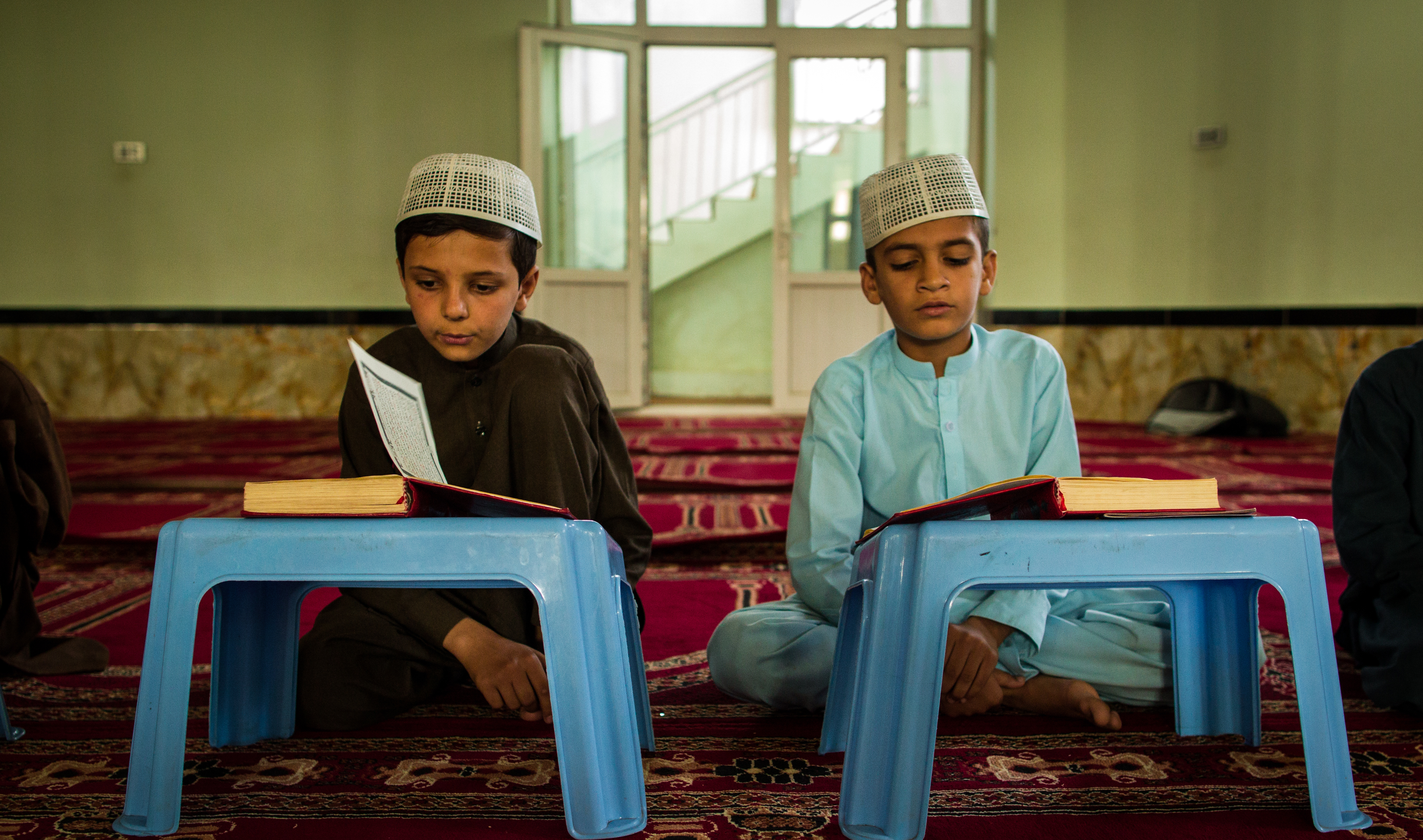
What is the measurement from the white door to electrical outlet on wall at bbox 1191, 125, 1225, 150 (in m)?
2.69

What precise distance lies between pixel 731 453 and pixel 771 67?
14.6ft

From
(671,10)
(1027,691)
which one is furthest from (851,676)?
(671,10)

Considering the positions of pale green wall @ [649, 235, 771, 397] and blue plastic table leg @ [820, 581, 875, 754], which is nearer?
blue plastic table leg @ [820, 581, 875, 754]

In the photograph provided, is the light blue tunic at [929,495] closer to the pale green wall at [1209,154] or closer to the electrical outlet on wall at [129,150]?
the pale green wall at [1209,154]

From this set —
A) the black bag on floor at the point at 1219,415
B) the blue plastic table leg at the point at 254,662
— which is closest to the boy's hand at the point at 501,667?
the blue plastic table leg at the point at 254,662

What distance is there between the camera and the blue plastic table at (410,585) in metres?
0.76

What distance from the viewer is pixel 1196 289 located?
4637 millimetres

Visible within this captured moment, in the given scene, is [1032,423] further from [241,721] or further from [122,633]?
[122,633]

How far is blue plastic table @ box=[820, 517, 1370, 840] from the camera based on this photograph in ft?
2.46

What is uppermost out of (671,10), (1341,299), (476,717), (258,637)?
(671,10)

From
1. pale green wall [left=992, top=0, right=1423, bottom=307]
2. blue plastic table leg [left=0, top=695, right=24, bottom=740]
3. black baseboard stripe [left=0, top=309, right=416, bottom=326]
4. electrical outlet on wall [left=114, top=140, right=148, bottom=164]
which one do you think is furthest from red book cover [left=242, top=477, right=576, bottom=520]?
electrical outlet on wall [left=114, top=140, right=148, bottom=164]

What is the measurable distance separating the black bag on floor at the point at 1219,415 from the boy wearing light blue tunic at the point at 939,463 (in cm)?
325

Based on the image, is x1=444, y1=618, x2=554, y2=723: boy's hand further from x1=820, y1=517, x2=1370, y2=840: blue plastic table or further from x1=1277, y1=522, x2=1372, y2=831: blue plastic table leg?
x1=1277, y1=522, x2=1372, y2=831: blue plastic table leg

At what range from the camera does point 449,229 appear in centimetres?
112
